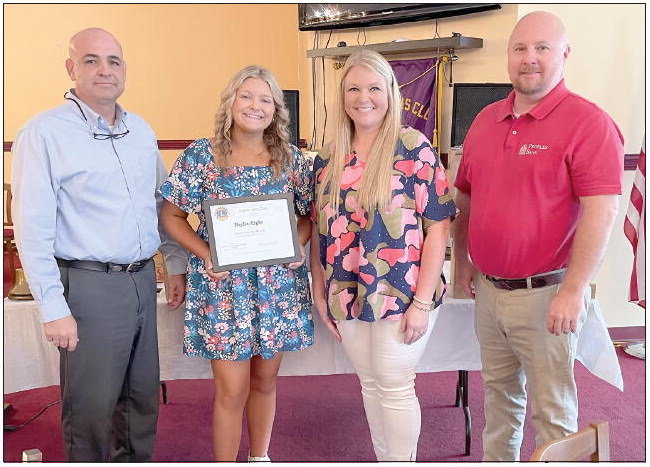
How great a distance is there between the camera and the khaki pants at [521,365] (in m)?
1.90

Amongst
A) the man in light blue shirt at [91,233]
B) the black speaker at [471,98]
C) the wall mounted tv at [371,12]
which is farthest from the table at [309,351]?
the wall mounted tv at [371,12]

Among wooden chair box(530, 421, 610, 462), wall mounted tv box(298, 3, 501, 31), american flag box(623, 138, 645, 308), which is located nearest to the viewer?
wooden chair box(530, 421, 610, 462)

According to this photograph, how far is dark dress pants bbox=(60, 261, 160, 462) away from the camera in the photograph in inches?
77.0

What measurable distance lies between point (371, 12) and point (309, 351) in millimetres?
3653

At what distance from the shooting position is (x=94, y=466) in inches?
80.5

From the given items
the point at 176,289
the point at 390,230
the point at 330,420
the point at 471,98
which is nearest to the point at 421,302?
the point at 390,230

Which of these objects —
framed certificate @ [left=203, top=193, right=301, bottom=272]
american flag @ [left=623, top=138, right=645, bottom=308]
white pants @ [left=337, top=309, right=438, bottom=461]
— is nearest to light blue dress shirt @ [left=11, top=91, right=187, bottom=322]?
framed certificate @ [left=203, top=193, right=301, bottom=272]

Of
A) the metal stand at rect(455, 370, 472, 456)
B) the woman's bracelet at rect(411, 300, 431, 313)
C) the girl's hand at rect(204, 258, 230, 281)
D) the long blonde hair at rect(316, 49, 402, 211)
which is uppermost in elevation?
the long blonde hair at rect(316, 49, 402, 211)

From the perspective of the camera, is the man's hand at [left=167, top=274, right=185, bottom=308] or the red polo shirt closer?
the red polo shirt

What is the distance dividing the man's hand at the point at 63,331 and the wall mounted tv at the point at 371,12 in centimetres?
376

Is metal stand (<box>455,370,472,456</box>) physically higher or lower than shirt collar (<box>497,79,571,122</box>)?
lower

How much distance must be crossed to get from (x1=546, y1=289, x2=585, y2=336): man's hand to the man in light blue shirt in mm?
1311

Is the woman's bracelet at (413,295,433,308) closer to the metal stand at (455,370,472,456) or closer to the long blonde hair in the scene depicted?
the long blonde hair

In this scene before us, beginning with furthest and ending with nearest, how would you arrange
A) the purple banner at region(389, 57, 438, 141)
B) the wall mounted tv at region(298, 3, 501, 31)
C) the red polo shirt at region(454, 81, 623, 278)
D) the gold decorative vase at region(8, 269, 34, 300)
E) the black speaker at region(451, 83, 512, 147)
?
1. the purple banner at region(389, 57, 438, 141)
2. the wall mounted tv at region(298, 3, 501, 31)
3. the black speaker at region(451, 83, 512, 147)
4. the gold decorative vase at region(8, 269, 34, 300)
5. the red polo shirt at region(454, 81, 623, 278)
